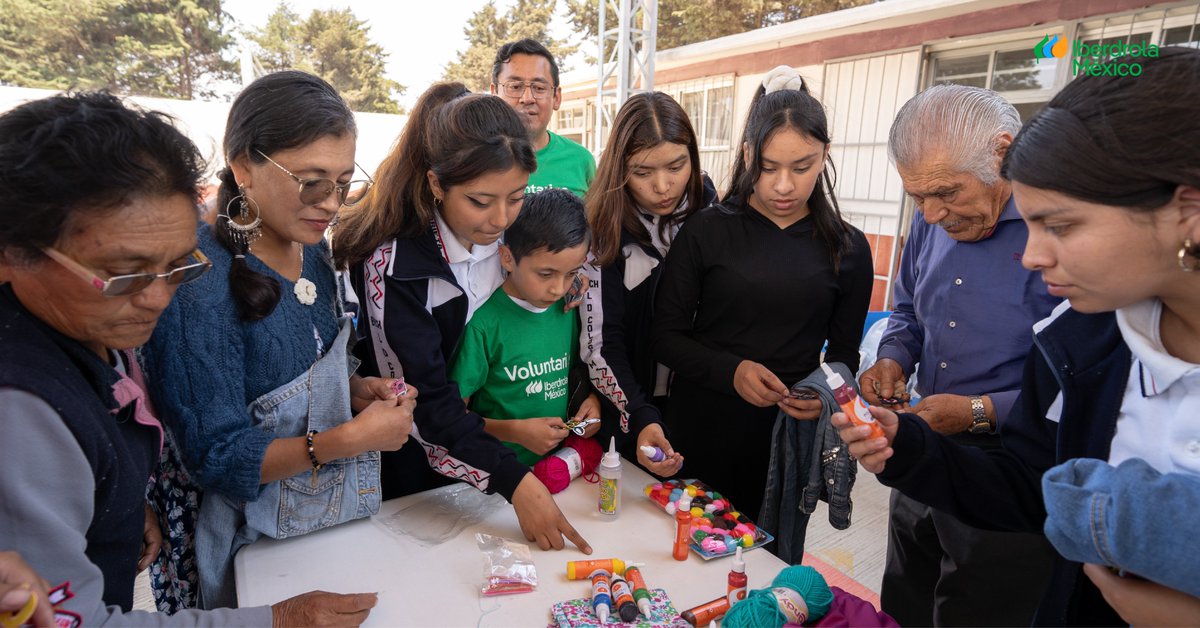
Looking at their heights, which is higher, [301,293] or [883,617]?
[301,293]

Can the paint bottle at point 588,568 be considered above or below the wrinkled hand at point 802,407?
below

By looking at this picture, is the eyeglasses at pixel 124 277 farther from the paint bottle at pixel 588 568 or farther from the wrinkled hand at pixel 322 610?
the paint bottle at pixel 588 568

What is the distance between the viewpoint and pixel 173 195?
101cm

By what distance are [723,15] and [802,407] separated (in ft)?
42.5

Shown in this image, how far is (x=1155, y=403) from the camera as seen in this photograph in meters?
1.03

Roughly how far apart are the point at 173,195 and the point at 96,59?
1885cm

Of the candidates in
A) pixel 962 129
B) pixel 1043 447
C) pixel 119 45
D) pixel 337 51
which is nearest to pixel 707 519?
pixel 1043 447

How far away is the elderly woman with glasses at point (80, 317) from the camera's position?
866mm

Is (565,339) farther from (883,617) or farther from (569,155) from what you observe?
(569,155)

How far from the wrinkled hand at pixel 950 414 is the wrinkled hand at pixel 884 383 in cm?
19

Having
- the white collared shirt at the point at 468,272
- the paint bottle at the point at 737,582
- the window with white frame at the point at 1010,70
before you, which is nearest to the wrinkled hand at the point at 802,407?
the paint bottle at the point at 737,582

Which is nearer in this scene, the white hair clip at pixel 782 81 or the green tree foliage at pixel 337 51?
the white hair clip at pixel 782 81

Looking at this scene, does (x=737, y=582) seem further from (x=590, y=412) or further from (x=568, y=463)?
(x=590, y=412)

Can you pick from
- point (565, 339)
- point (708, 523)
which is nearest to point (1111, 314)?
point (708, 523)
